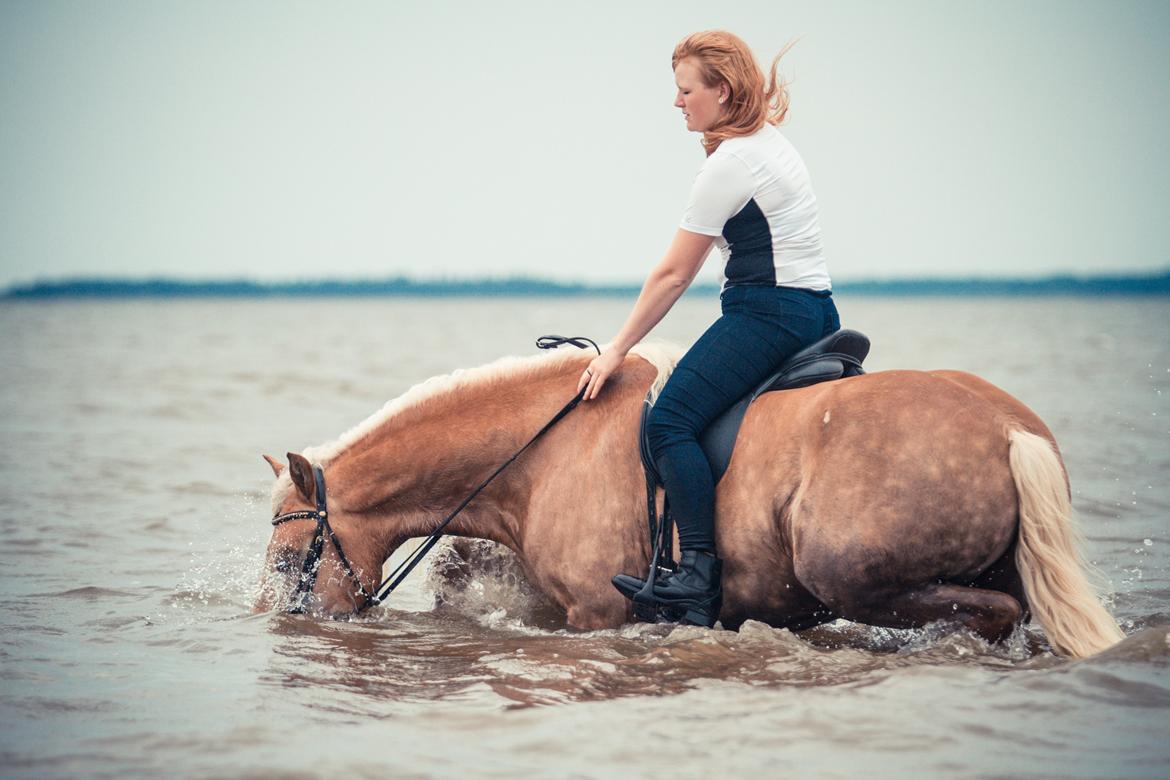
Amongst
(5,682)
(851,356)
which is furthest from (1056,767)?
(5,682)

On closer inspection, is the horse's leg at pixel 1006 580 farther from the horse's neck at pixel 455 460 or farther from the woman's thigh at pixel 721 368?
the horse's neck at pixel 455 460

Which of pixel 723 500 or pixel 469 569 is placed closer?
pixel 723 500

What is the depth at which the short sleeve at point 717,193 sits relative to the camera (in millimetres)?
4496

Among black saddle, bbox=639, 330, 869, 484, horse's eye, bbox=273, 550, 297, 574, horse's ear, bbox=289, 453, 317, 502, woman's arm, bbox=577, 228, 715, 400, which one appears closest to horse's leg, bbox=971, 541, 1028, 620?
black saddle, bbox=639, 330, 869, 484

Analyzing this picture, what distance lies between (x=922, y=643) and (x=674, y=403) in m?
1.46

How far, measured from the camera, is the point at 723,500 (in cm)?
470

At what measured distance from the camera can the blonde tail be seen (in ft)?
13.4

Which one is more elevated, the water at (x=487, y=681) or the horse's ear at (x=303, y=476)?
the horse's ear at (x=303, y=476)

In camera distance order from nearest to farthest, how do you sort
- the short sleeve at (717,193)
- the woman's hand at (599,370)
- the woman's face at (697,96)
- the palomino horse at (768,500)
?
the palomino horse at (768,500) → the short sleeve at (717,193) → the woman's face at (697,96) → the woman's hand at (599,370)

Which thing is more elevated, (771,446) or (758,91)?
(758,91)

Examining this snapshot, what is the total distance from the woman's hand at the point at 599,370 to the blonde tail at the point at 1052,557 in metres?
1.74

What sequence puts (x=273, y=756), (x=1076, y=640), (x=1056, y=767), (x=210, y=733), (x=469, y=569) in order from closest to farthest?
(x=1056, y=767), (x=273, y=756), (x=210, y=733), (x=1076, y=640), (x=469, y=569)

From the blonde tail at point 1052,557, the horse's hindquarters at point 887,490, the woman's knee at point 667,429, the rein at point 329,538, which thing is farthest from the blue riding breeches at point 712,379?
the blonde tail at point 1052,557

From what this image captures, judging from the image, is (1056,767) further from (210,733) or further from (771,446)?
(210,733)
